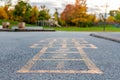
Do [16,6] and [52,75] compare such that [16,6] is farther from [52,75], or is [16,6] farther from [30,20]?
[52,75]

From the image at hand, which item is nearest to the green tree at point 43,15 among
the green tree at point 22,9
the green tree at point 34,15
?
the green tree at point 34,15

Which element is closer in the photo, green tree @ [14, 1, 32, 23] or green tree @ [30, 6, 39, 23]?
green tree @ [14, 1, 32, 23]

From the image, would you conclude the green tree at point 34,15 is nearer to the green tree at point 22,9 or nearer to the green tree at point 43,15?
the green tree at point 43,15

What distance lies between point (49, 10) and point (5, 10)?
16195 mm

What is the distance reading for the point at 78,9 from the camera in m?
65.9

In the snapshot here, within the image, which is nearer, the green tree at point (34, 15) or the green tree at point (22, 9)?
the green tree at point (22, 9)

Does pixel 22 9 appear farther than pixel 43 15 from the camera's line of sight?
No

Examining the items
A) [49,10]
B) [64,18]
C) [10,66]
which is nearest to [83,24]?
[64,18]

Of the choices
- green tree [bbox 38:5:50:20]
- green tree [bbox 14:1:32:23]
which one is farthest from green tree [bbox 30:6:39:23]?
green tree [bbox 14:1:32:23]

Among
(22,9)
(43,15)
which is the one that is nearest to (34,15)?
(43,15)

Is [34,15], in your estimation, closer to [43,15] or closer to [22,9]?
[43,15]

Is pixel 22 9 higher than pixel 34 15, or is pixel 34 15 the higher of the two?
pixel 22 9

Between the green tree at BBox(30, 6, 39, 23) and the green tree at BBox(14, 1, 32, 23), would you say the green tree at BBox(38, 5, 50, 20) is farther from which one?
the green tree at BBox(14, 1, 32, 23)

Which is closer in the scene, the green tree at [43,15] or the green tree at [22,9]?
the green tree at [22,9]
